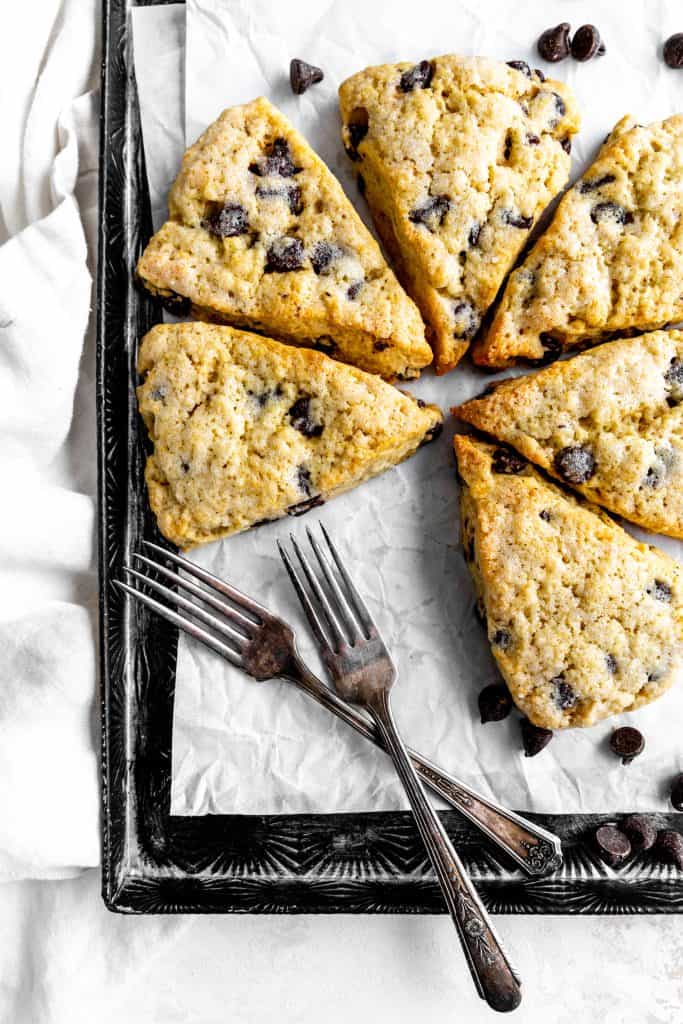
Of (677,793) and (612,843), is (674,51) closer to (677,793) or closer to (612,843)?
(677,793)

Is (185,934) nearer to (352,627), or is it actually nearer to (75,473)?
(352,627)

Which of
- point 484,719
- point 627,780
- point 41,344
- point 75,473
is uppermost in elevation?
point 41,344

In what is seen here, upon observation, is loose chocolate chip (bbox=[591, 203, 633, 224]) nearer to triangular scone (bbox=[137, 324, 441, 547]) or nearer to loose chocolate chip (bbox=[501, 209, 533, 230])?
loose chocolate chip (bbox=[501, 209, 533, 230])

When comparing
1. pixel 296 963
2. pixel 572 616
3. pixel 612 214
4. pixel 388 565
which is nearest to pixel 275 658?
pixel 388 565

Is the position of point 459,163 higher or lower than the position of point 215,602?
higher

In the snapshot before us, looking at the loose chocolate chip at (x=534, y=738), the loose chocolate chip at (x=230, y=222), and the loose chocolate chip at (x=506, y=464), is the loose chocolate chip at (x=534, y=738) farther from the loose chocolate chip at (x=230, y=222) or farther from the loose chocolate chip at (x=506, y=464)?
the loose chocolate chip at (x=230, y=222)

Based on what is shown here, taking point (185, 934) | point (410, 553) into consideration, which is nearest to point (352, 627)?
point (410, 553)
